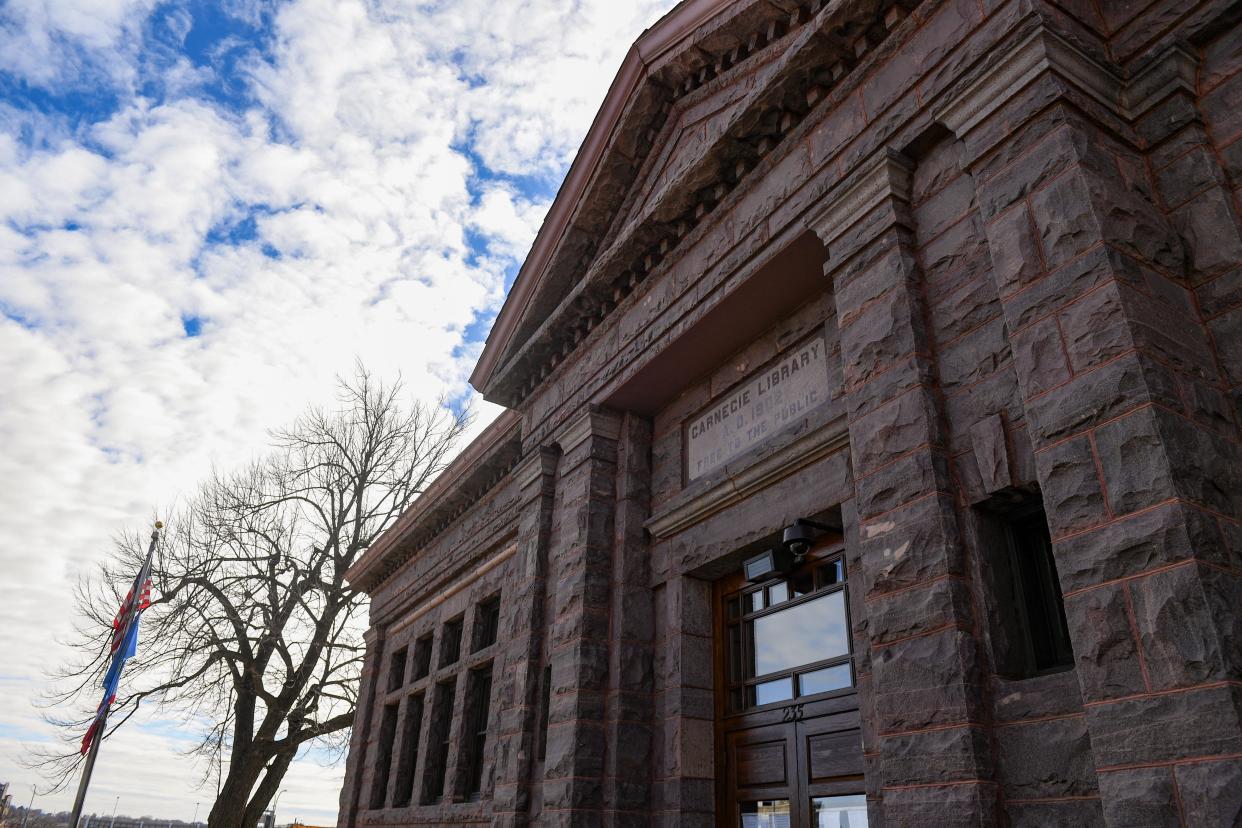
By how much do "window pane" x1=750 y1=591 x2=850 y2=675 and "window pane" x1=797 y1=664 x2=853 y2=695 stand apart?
0.30ft

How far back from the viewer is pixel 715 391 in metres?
7.62

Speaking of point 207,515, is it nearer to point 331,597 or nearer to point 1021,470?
point 331,597

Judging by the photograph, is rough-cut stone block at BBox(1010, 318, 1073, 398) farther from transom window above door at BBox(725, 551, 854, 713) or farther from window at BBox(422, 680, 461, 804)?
window at BBox(422, 680, 461, 804)

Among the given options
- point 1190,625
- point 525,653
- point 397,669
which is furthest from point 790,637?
point 397,669

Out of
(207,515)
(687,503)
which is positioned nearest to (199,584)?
(207,515)

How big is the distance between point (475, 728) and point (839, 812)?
22.7 ft

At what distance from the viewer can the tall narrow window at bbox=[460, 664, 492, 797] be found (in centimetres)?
1084

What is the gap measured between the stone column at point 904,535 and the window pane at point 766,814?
1370 millimetres

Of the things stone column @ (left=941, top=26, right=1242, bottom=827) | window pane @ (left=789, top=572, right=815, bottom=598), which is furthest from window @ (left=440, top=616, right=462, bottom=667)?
stone column @ (left=941, top=26, right=1242, bottom=827)

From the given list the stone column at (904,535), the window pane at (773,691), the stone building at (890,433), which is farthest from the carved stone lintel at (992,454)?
the window pane at (773,691)

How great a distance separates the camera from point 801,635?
20.3 ft

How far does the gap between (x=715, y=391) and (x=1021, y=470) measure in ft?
12.1

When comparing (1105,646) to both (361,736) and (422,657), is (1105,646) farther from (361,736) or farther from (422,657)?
(361,736)

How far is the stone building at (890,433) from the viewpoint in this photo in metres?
3.46
